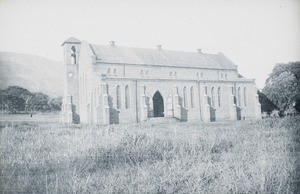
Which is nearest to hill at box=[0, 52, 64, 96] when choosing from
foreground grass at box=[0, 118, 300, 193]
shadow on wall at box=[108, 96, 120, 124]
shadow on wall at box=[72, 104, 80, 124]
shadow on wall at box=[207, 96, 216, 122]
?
shadow on wall at box=[72, 104, 80, 124]

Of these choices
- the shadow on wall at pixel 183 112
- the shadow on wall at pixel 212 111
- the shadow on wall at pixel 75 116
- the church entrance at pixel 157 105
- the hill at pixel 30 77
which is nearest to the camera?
the shadow on wall at pixel 183 112

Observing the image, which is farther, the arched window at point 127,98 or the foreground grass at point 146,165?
the arched window at point 127,98

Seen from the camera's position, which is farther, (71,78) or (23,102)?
(23,102)

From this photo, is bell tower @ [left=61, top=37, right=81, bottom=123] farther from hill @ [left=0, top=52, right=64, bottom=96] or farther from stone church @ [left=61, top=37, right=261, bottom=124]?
hill @ [left=0, top=52, right=64, bottom=96]

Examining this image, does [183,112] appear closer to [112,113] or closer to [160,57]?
[112,113]

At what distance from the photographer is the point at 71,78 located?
47094 mm

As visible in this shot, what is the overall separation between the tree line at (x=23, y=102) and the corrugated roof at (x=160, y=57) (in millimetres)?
33345

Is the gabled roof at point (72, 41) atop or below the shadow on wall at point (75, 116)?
atop

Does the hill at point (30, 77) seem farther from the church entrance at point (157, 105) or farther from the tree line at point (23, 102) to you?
the church entrance at point (157, 105)

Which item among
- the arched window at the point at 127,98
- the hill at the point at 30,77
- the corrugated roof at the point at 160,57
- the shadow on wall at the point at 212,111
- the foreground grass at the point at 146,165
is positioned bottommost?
the foreground grass at the point at 146,165

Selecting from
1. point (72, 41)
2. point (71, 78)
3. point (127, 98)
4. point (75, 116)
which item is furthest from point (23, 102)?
point (127, 98)

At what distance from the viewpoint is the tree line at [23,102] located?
2771 inches

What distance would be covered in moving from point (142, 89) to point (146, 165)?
30.0 metres

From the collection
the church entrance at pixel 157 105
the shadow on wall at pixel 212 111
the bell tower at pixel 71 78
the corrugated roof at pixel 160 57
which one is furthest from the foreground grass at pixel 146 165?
the corrugated roof at pixel 160 57
